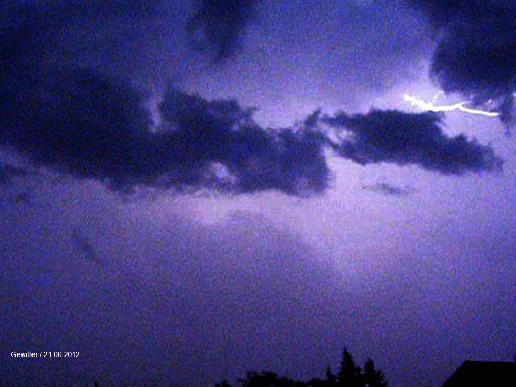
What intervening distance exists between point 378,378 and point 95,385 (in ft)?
99.9

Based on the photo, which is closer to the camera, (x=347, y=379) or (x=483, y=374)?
(x=483, y=374)

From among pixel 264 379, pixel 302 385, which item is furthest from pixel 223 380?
pixel 302 385

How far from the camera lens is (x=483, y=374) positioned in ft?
108

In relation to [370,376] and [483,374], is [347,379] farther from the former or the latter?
[483,374]

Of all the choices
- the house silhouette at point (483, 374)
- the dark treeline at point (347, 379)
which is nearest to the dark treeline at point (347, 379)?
the dark treeline at point (347, 379)

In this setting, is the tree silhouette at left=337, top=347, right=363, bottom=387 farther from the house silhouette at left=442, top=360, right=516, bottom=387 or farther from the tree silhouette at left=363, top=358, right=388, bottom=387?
the house silhouette at left=442, top=360, right=516, bottom=387

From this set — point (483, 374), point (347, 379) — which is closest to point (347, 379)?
point (347, 379)

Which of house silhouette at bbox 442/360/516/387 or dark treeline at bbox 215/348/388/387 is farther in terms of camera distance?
dark treeline at bbox 215/348/388/387

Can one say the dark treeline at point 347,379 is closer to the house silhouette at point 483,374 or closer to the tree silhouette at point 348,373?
the tree silhouette at point 348,373

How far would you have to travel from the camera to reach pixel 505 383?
31.9 meters

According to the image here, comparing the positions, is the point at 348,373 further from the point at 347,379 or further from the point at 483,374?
the point at 483,374

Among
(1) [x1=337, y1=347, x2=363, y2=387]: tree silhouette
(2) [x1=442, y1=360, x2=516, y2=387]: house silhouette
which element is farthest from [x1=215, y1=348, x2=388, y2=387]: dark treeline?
(2) [x1=442, y1=360, x2=516, y2=387]: house silhouette

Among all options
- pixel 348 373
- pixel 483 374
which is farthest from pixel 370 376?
pixel 483 374

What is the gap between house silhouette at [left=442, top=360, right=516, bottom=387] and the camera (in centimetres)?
3219
